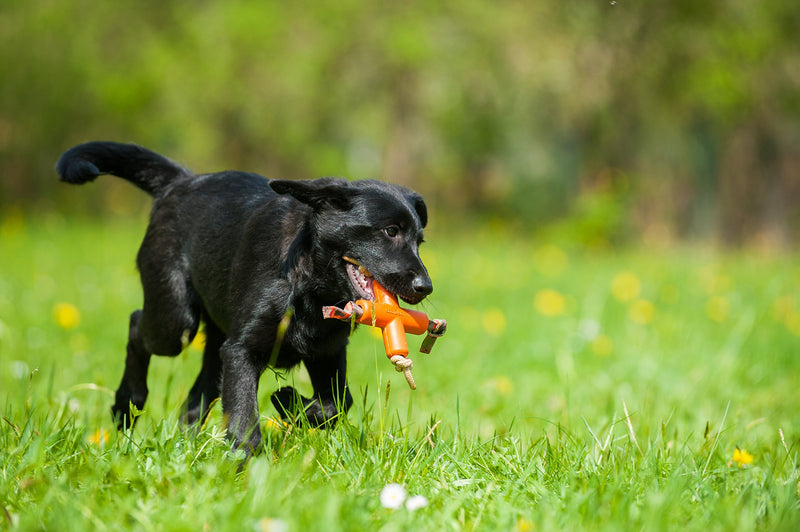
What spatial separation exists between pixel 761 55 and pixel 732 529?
1370 cm

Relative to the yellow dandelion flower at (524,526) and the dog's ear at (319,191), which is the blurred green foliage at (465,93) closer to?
the dog's ear at (319,191)

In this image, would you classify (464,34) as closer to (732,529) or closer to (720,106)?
(720,106)

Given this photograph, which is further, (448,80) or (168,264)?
(448,80)

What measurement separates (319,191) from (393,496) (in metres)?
1.13

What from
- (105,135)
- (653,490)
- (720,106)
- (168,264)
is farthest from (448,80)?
(653,490)

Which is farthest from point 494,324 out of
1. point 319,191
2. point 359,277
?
point 319,191

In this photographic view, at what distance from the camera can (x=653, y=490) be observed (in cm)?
217

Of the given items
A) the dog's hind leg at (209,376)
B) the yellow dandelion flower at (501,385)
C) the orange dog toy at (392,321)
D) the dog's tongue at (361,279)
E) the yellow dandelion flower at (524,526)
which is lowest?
the yellow dandelion flower at (501,385)

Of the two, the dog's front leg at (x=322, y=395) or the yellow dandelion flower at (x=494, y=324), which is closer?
the dog's front leg at (x=322, y=395)

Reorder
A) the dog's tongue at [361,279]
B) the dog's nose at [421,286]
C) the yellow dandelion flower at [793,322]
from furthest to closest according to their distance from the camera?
the yellow dandelion flower at [793,322] → the dog's tongue at [361,279] → the dog's nose at [421,286]

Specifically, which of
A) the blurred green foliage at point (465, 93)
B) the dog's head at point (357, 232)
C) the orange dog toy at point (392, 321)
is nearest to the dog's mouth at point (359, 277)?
the dog's head at point (357, 232)

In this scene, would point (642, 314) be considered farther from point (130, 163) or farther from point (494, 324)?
point (130, 163)

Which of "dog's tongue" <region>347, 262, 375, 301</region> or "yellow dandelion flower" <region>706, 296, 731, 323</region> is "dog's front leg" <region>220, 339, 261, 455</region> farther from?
"yellow dandelion flower" <region>706, 296, 731, 323</region>

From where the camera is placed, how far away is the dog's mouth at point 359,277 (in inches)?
104
